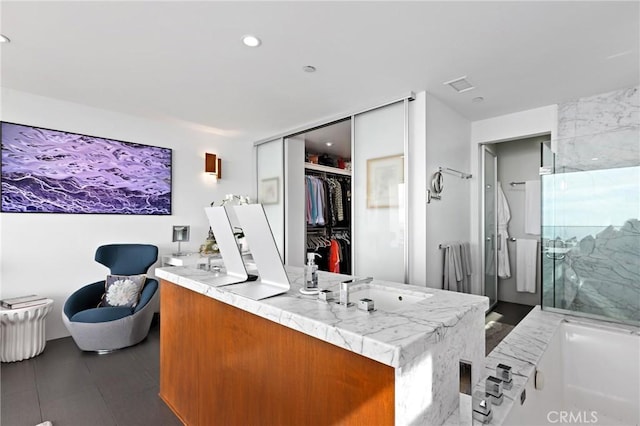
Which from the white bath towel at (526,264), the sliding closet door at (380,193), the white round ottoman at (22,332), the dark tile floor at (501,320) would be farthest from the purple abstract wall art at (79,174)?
the white bath towel at (526,264)

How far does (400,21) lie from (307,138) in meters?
2.68

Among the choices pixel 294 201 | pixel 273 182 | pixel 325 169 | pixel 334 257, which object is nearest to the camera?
pixel 294 201

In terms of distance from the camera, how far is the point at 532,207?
441cm

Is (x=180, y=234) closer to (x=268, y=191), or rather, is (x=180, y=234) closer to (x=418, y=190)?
(x=268, y=191)

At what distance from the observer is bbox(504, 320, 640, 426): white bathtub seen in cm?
184

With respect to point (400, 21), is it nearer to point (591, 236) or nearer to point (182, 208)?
point (591, 236)

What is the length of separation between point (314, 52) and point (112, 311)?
9.43 feet

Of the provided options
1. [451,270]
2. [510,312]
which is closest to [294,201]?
[451,270]

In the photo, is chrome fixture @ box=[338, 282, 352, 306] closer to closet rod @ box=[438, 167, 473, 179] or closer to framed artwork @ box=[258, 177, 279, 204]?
closet rod @ box=[438, 167, 473, 179]

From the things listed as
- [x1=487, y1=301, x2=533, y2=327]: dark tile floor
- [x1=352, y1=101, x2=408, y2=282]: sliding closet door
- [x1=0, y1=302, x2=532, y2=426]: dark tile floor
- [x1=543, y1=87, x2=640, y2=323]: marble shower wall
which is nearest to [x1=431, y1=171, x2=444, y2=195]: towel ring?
[x1=352, y1=101, x2=408, y2=282]: sliding closet door

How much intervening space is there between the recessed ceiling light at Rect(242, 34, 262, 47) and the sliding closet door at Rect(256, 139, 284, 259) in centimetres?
227

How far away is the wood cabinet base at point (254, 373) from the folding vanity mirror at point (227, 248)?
0.48ft

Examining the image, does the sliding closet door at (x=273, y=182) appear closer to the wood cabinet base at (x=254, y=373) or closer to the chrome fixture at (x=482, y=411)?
the wood cabinet base at (x=254, y=373)

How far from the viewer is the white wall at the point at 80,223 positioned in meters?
3.06
